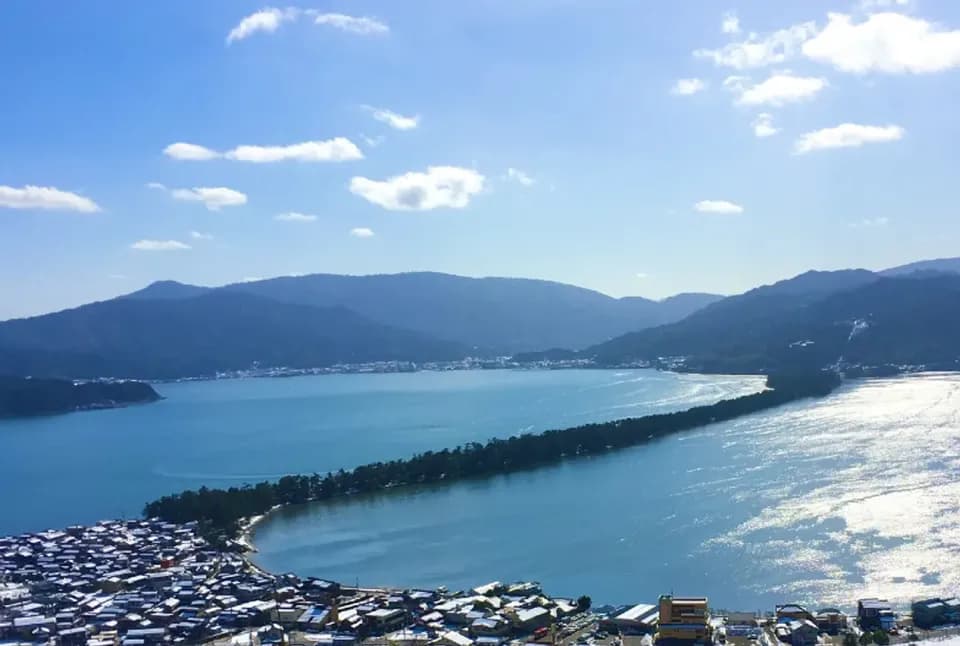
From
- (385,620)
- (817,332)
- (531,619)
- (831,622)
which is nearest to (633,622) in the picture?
(531,619)

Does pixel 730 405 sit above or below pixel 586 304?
below

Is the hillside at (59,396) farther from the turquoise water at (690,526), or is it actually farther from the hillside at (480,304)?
the hillside at (480,304)

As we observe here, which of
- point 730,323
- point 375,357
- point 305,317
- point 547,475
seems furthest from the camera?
point 305,317

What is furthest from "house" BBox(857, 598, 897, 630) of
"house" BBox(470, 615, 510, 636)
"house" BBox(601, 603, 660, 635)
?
"house" BBox(470, 615, 510, 636)

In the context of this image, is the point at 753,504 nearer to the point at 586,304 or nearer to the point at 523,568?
the point at 523,568

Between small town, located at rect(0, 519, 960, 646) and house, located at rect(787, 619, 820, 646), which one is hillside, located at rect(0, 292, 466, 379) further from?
house, located at rect(787, 619, 820, 646)

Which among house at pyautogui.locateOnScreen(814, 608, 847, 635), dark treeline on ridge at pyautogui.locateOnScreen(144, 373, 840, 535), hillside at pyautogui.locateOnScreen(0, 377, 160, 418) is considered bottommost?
house at pyautogui.locateOnScreen(814, 608, 847, 635)

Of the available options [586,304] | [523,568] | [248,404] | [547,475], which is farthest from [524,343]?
[523,568]
